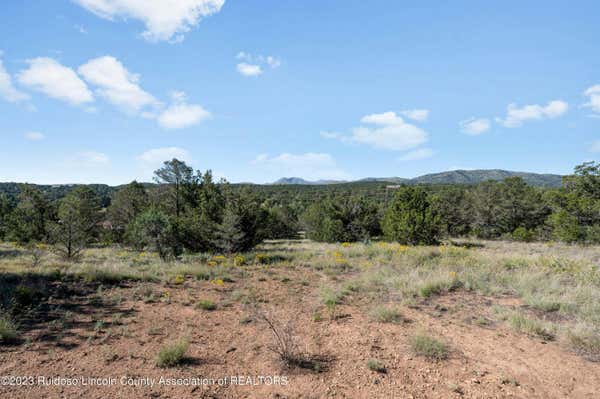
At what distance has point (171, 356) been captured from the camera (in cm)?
416

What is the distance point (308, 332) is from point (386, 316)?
1928 millimetres

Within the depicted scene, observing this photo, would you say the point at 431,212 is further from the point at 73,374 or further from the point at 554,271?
the point at 73,374

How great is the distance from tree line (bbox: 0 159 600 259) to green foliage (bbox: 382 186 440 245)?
0.25 feet

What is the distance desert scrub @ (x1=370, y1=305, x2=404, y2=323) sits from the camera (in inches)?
236

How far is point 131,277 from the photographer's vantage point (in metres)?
8.97

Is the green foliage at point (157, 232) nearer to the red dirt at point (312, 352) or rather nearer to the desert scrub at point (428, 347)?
the red dirt at point (312, 352)

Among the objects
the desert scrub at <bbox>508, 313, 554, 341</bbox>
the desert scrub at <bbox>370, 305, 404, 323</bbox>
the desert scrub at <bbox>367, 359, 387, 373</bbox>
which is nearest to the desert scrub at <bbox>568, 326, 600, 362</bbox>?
the desert scrub at <bbox>508, 313, 554, 341</bbox>

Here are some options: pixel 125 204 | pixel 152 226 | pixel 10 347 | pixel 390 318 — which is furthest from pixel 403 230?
pixel 125 204

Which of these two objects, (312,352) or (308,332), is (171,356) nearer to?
(312,352)

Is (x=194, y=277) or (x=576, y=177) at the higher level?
(x=576, y=177)

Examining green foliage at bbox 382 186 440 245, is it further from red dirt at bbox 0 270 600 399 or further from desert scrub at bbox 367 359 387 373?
desert scrub at bbox 367 359 387 373

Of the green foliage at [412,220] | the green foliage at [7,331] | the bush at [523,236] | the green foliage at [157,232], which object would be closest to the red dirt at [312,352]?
the green foliage at [7,331]

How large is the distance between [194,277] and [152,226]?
4.40m

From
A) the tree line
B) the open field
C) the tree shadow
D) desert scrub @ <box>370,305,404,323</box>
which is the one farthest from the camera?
the tree line
